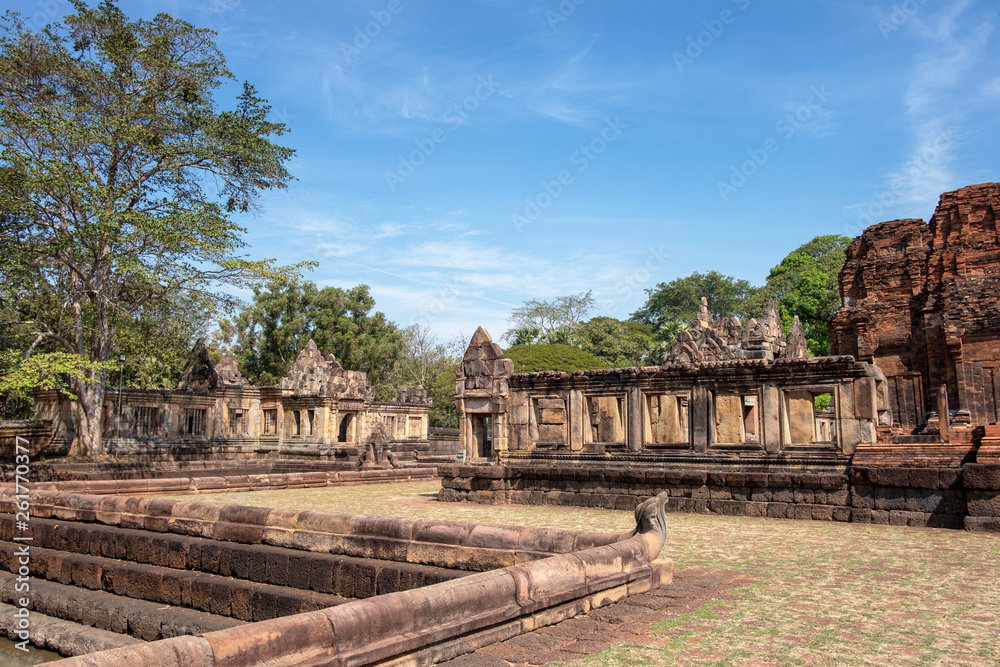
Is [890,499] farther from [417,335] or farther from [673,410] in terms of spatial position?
[417,335]

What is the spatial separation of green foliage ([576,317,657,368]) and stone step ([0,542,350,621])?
147 ft

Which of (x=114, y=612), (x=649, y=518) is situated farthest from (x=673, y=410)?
(x=114, y=612)

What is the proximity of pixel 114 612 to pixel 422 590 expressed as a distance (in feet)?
15.8

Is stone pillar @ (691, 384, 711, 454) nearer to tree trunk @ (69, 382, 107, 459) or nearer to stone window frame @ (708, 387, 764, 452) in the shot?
stone window frame @ (708, 387, 764, 452)

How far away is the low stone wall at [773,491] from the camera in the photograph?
31.0ft

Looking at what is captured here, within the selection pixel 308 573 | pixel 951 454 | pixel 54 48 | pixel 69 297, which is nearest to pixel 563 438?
pixel 951 454

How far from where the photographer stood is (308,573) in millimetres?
6922

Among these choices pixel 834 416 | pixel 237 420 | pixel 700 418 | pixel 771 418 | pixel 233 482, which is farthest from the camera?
pixel 237 420

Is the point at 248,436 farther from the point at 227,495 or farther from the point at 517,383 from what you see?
the point at 517,383

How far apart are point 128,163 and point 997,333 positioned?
90.2 feet

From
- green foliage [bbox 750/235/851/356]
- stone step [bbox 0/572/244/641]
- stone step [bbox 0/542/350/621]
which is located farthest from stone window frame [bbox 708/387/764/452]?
green foliage [bbox 750/235/851/356]

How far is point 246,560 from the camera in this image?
292 inches

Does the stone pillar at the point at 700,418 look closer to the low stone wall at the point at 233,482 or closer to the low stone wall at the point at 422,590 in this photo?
the low stone wall at the point at 422,590

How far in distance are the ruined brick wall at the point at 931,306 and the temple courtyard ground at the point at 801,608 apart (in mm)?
17647
